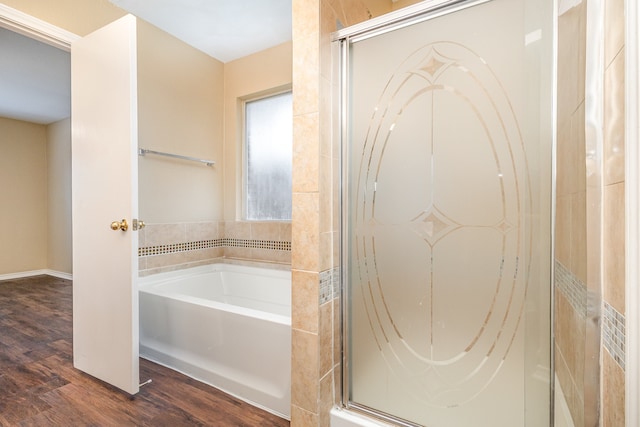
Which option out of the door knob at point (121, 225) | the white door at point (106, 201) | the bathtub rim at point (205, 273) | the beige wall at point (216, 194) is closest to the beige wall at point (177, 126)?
the beige wall at point (216, 194)

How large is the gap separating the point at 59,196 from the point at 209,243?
11.7 ft

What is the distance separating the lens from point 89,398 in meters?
1.66

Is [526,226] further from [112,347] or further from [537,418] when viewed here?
[112,347]

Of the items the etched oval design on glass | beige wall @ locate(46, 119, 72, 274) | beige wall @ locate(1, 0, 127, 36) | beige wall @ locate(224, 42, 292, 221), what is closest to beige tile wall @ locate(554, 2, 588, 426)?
the etched oval design on glass

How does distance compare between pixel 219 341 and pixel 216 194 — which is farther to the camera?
pixel 216 194

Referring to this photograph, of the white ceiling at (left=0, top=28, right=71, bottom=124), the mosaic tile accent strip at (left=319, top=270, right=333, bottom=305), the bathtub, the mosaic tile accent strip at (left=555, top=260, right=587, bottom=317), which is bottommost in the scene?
the bathtub

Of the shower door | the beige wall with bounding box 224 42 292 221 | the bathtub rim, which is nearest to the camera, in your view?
the shower door

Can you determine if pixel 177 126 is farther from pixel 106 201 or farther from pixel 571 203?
pixel 571 203

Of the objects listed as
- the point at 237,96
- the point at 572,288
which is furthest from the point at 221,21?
the point at 572,288

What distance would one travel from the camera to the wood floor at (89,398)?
1505 mm

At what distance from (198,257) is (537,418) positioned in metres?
2.59

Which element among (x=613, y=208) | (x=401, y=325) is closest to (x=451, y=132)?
(x=613, y=208)

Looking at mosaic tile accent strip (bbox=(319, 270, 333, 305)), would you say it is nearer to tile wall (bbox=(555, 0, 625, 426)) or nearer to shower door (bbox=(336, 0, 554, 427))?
shower door (bbox=(336, 0, 554, 427))

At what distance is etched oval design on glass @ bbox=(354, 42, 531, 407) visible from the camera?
1.10 meters
